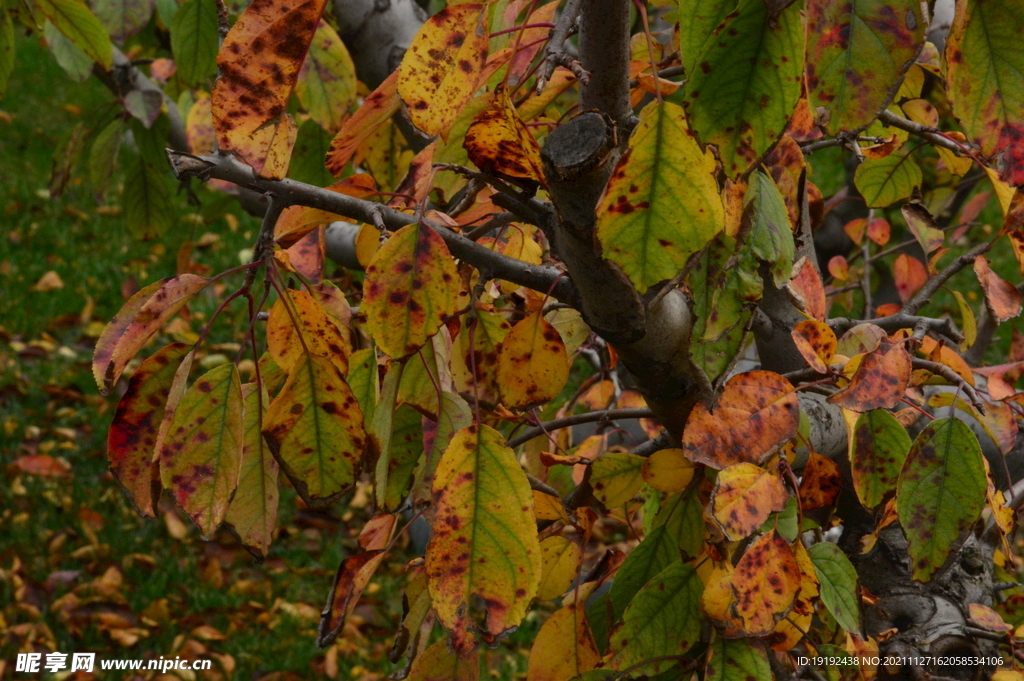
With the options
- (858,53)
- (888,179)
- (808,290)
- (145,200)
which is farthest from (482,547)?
(145,200)

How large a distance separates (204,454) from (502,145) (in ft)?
1.03

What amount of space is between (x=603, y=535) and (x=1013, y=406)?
195cm

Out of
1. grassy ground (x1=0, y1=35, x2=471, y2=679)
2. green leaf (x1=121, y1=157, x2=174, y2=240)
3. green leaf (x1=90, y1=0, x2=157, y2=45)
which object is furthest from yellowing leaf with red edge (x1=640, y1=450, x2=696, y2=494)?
green leaf (x1=121, y1=157, x2=174, y2=240)

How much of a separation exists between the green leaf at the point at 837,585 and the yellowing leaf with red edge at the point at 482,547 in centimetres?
34

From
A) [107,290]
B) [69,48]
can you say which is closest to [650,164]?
[69,48]

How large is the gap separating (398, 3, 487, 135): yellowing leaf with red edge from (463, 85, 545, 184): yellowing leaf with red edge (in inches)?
0.7

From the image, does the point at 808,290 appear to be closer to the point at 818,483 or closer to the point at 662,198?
the point at 818,483

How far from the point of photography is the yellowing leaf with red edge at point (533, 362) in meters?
0.66

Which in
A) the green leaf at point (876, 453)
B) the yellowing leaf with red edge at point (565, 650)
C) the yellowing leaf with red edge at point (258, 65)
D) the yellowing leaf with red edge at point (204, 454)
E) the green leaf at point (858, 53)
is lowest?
the yellowing leaf with red edge at point (565, 650)

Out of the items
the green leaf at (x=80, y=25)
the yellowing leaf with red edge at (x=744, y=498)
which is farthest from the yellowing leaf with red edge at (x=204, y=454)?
the green leaf at (x=80, y=25)

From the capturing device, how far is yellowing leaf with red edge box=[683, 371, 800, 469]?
2.08 feet

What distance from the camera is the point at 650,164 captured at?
44cm

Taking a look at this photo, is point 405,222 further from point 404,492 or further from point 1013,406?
point 1013,406

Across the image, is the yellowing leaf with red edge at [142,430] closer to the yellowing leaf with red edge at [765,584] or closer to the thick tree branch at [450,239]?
the thick tree branch at [450,239]
